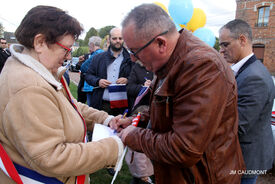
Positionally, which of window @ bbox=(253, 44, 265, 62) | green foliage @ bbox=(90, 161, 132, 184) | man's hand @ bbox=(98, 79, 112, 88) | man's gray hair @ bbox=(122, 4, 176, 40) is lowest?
window @ bbox=(253, 44, 265, 62)

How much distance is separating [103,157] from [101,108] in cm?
262

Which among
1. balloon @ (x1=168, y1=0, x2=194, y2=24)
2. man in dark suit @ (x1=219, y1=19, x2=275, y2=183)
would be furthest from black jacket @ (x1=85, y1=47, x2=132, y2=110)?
balloon @ (x1=168, y1=0, x2=194, y2=24)

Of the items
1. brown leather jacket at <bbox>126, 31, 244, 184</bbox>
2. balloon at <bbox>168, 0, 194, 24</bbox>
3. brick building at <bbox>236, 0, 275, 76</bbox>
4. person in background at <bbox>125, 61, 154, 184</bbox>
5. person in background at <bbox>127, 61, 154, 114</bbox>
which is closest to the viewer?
brown leather jacket at <bbox>126, 31, 244, 184</bbox>

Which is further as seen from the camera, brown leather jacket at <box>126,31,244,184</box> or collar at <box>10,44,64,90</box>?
collar at <box>10,44,64,90</box>

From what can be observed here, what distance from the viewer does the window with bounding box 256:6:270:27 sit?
61.4 feet

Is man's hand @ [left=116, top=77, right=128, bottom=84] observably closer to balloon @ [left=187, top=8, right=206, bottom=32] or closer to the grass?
the grass

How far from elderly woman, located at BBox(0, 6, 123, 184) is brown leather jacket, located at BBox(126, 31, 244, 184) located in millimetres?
390

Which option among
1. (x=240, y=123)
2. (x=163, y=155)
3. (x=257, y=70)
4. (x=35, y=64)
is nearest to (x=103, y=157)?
(x=163, y=155)

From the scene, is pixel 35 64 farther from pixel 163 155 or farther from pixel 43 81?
pixel 163 155

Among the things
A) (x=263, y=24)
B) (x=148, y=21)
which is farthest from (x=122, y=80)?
(x=263, y=24)

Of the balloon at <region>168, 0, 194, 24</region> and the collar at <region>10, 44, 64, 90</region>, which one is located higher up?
the balloon at <region>168, 0, 194, 24</region>

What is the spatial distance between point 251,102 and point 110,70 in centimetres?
278

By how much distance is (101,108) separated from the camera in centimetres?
399

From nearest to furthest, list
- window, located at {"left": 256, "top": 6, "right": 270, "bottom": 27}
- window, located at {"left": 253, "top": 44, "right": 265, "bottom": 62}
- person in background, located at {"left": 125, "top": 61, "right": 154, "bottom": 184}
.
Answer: person in background, located at {"left": 125, "top": 61, "right": 154, "bottom": 184} < window, located at {"left": 256, "top": 6, "right": 270, "bottom": 27} < window, located at {"left": 253, "top": 44, "right": 265, "bottom": 62}
